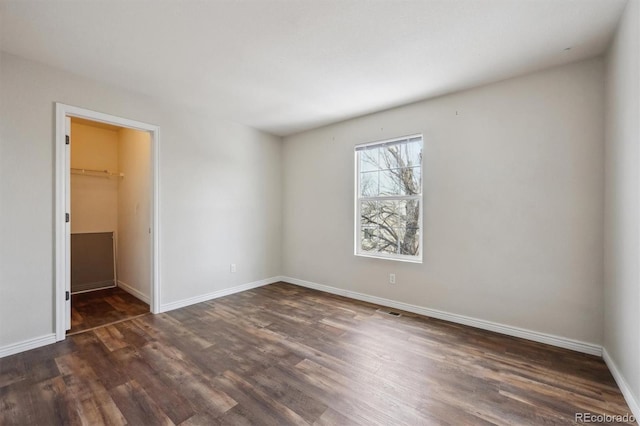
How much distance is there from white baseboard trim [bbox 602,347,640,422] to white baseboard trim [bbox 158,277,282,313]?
407 cm

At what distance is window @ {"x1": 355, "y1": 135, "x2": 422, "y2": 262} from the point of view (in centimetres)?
343

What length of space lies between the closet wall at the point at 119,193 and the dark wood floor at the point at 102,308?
15 centimetres

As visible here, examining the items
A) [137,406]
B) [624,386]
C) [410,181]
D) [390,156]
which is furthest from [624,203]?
[137,406]

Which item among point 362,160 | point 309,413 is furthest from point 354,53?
point 309,413

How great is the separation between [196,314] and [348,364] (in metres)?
2.04

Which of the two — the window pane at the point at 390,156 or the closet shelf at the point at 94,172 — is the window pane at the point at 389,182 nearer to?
the window pane at the point at 390,156

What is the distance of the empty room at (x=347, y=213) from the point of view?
1795mm

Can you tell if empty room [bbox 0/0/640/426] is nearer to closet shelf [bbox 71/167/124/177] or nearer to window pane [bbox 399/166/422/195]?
window pane [bbox 399/166/422/195]

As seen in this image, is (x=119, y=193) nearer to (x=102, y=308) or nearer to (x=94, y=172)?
(x=94, y=172)

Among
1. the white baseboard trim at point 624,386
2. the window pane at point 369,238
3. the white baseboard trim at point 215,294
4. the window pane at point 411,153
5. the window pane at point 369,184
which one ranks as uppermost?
the window pane at point 411,153

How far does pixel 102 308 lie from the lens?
3473mm

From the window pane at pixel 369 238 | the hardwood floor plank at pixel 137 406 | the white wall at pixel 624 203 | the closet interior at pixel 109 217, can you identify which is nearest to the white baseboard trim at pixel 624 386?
the white wall at pixel 624 203

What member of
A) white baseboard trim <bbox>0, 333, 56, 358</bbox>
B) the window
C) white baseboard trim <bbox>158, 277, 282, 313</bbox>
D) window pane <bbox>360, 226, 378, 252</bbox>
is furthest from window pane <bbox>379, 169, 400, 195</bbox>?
white baseboard trim <bbox>0, 333, 56, 358</bbox>

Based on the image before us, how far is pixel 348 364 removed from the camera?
2219mm
